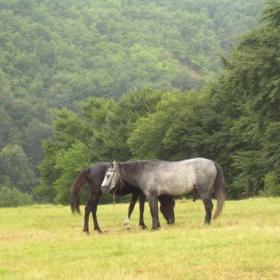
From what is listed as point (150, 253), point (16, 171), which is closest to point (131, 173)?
point (150, 253)

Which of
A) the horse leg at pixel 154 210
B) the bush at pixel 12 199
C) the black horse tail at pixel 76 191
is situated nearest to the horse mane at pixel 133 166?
the horse leg at pixel 154 210

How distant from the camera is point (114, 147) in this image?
64250 millimetres

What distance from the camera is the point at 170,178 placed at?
17641 millimetres

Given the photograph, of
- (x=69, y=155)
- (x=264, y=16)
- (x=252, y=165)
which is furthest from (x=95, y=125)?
(x=264, y=16)

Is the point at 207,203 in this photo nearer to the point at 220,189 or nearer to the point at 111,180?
the point at 220,189

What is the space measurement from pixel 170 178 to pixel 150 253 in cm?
544

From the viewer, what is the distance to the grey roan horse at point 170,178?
1738 cm

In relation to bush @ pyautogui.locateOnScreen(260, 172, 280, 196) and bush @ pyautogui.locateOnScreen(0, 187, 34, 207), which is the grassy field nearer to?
bush @ pyautogui.locateOnScreen(260, 172, 280, 196)

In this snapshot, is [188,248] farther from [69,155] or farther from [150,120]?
[69,155]

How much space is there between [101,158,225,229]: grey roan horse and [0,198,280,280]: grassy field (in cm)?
93

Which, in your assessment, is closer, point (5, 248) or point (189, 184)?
point (5, 248)

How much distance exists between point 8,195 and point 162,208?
67659 millimetres

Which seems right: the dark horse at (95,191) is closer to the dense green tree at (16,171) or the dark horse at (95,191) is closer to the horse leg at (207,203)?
the horse leg at (207,203)

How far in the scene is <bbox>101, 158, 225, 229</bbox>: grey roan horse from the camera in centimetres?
1738
